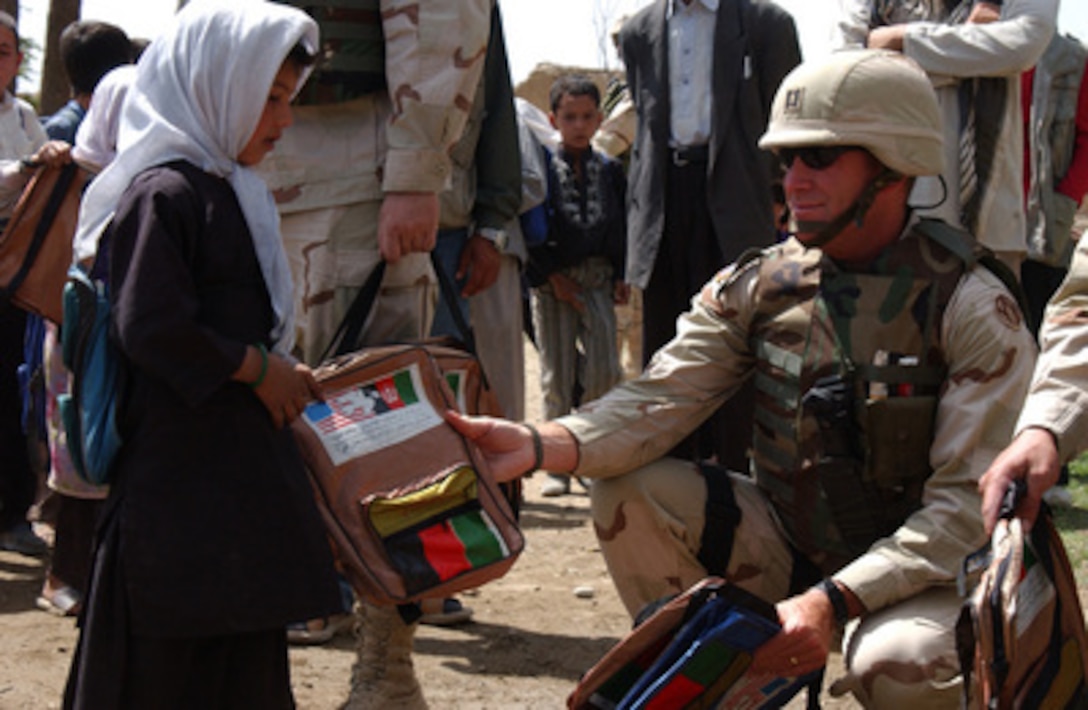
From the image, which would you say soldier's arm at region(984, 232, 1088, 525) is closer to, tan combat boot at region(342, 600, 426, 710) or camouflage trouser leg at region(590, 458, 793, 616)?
camouflage trouser leg at region(590, 458, 793, 616)

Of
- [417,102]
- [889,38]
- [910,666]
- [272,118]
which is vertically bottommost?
[910,666]

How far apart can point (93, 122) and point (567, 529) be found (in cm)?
267

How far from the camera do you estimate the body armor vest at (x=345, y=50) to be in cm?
375

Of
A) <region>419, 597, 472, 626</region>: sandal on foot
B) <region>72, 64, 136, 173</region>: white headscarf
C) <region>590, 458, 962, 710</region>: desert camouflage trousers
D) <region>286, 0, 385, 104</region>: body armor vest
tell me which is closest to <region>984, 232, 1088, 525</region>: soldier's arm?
<region>590, 458, 962, 710</region>: desert camouflage trousers

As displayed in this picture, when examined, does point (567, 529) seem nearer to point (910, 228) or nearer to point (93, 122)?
point (93, 122)

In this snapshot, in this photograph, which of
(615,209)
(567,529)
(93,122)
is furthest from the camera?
(615,209)

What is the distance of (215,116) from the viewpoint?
299 cm

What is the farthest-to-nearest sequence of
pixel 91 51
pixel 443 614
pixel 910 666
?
pixel 91 51, pixel 443 614, pixel 910 666

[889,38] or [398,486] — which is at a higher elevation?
[889,38]

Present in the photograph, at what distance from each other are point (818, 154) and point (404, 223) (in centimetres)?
106

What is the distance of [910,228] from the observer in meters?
3.41

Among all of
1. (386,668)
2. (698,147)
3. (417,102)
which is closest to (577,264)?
(698,147)

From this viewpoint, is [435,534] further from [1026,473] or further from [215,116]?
[1026,473]

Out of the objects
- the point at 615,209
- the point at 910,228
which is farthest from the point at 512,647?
the point at 615,209
